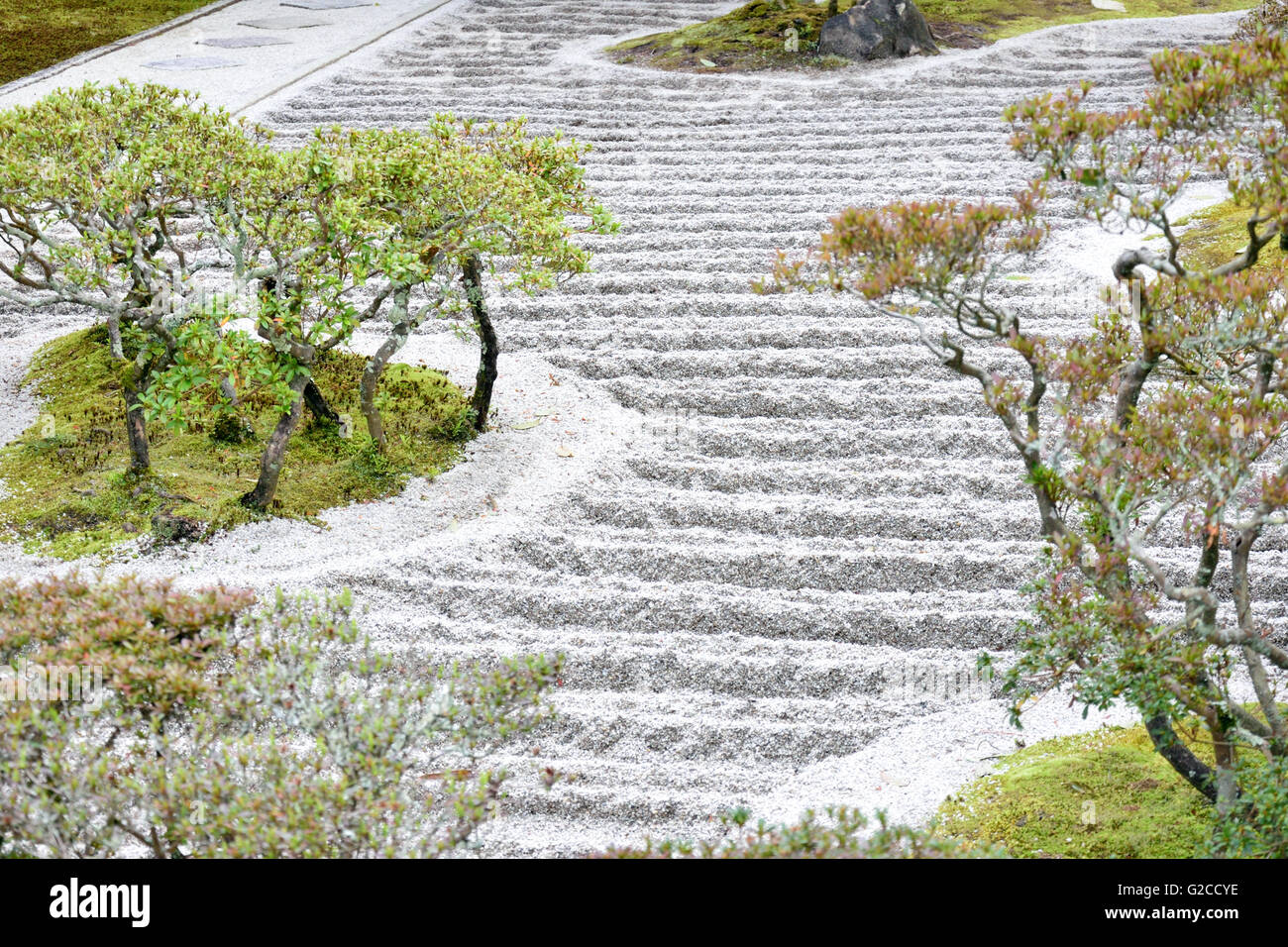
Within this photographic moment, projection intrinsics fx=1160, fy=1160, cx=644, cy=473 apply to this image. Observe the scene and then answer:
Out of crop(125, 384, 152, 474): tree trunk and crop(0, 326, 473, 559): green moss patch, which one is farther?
crop(125, 384, 152, 474): tree trunk

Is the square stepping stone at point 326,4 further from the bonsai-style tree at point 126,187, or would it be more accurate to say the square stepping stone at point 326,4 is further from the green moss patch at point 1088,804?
the green moss patch at point 1088,804

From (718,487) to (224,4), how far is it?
52.2 ft

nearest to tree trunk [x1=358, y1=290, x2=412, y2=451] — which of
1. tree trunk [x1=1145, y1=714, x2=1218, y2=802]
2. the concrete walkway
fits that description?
tree trunk [x1=1145, y1=714, x2=1218, y2=802]

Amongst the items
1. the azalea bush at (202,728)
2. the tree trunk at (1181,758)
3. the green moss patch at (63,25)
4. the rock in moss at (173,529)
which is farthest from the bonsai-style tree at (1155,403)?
the green moss patch at (63,25)

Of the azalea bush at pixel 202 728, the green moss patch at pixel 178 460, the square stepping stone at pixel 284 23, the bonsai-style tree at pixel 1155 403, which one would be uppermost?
the square stepping stone at pixel 284 23

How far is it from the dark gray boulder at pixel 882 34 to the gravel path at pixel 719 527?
9.96ft

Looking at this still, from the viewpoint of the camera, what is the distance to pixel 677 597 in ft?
22.3

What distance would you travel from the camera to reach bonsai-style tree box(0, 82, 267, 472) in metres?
7.04


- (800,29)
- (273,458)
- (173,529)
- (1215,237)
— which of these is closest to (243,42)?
(800,29)

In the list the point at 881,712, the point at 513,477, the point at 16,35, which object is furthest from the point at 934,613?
the point at 16,35

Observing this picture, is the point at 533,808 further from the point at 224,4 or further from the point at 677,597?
the point at 224,4

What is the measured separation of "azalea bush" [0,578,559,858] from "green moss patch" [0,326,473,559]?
3149mm

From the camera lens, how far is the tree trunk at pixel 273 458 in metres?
7.27

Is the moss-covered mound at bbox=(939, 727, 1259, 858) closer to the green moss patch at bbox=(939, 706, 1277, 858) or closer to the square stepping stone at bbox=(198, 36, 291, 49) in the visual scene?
the green moss patch at bbox=(939, 706, 1277, 858)
